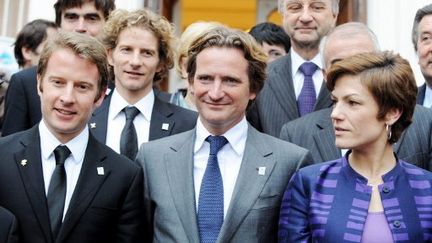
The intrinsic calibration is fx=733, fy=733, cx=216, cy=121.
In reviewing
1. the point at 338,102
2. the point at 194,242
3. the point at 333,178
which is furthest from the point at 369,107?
the point at 194,242

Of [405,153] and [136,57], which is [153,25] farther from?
[405,153]

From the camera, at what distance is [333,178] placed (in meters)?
3.23

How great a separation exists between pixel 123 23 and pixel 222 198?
4.68 feet

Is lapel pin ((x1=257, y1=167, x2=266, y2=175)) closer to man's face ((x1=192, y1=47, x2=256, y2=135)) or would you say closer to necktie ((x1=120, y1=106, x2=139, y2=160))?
man's face ((x1=192, y1=47, x2=256, y2=135))

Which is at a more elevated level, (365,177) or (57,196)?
(365,177)

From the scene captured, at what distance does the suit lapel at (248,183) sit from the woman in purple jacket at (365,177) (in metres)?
0.15

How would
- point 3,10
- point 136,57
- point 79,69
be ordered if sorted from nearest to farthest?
point 79,69
point 136,57
point 3,10

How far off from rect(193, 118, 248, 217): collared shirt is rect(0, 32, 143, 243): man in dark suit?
286 mm

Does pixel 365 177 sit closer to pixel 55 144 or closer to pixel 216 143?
pixel 216 143

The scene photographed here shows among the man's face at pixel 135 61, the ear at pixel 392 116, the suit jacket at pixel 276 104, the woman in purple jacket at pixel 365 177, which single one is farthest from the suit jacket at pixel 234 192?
the suit jacket at pixel 276 104

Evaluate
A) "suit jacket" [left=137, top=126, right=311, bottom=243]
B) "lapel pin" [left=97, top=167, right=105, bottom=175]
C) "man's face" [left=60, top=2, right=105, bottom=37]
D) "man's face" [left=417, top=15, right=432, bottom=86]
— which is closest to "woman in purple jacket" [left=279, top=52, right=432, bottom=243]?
"suit jacket" [left=137, top=126, right=311, bottom=243]

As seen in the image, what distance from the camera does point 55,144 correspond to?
3.43 meters

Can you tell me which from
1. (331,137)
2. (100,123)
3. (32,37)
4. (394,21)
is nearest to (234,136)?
(331,137)

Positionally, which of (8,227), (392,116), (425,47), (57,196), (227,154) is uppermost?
(425,47)
